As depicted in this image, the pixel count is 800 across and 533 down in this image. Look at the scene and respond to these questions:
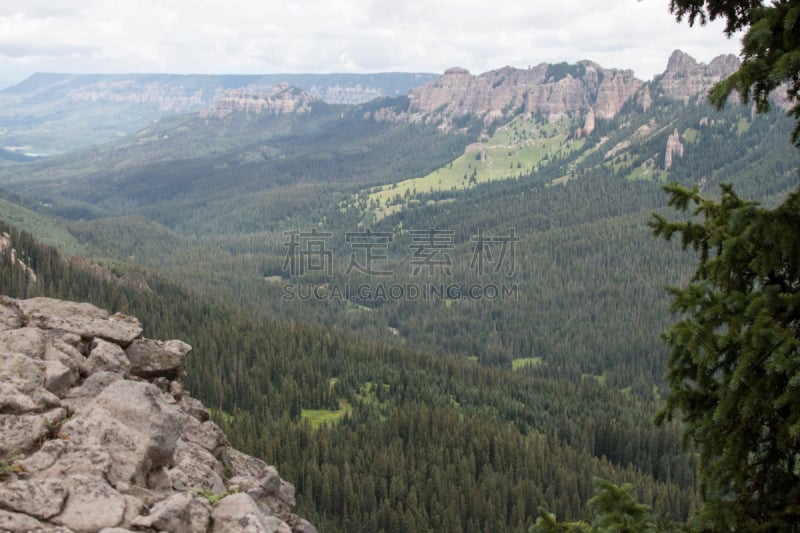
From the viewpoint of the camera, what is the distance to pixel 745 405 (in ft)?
46.4

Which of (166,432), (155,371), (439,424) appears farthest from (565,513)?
(166,432)

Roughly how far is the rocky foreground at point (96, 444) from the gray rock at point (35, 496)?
3cm

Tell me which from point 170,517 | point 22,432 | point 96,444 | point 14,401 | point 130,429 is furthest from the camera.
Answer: point 130,429

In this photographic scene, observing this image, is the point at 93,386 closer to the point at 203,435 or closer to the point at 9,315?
the point at 9,315

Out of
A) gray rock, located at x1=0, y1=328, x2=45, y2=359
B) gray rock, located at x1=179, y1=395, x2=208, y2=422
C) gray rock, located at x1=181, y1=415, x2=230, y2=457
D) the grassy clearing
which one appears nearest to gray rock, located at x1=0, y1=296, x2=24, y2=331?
gray rock, located at x1=0, y1=328, x2=45, y2=359

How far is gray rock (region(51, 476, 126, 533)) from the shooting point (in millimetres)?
17391

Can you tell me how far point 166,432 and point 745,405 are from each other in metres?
18.0

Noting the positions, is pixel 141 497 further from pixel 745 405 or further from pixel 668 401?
pixel 745 405

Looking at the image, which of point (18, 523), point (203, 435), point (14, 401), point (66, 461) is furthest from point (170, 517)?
point (203, 435)

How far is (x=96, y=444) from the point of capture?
2064 cm

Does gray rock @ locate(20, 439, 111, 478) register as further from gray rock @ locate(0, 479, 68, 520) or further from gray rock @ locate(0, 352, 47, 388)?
gray rock @ locate(0, 352, 47, 388)

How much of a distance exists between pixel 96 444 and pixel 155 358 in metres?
14.5

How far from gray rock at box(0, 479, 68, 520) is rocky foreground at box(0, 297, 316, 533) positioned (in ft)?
0.09

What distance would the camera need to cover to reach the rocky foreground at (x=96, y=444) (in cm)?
1792
